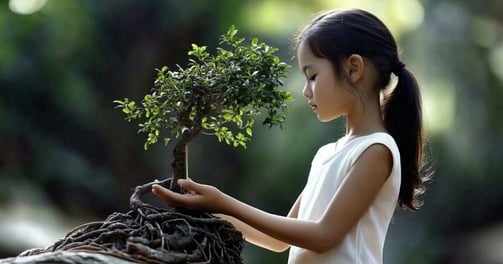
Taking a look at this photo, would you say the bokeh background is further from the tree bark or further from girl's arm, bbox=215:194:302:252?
the tree bark

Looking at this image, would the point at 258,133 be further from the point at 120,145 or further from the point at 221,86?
the point at 221,86

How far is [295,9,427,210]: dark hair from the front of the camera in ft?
3.11

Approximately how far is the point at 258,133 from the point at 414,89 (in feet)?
4.56

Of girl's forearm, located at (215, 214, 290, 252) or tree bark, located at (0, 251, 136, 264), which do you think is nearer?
tree bark, located at (0, 251, 136, 264)

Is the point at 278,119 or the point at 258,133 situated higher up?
the point at 258,133

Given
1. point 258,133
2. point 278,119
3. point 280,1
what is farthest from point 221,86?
point 280,1

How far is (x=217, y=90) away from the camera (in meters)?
0.88

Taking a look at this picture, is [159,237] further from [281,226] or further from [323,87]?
[323,87]

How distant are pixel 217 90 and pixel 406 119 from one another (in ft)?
0.74

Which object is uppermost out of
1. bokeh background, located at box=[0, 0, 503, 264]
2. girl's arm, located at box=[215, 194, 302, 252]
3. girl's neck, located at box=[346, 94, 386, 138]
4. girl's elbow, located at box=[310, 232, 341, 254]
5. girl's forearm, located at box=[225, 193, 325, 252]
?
bokeh background, located at box=[0, 0, 503, 264]

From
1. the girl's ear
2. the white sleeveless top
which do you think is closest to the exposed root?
Answer: the white sleeveless top

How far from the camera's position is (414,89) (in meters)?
0.99

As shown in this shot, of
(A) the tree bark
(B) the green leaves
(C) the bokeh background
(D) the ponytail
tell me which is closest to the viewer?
(A) the tree bark

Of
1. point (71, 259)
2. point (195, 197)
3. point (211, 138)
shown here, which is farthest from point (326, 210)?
point (211, 138)
